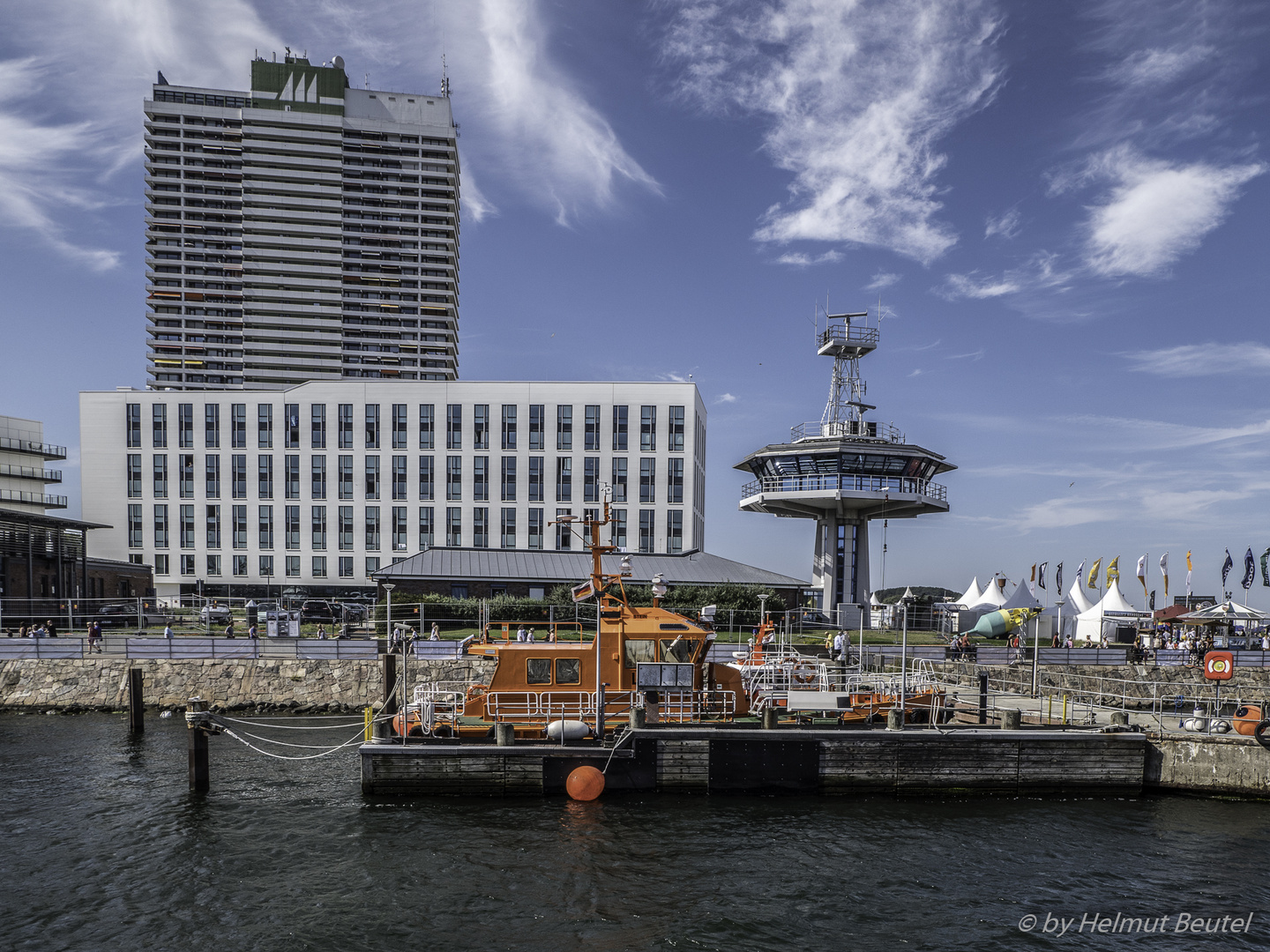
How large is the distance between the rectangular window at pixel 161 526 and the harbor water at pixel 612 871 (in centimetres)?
6411

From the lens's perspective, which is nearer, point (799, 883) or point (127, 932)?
point (127, 932)

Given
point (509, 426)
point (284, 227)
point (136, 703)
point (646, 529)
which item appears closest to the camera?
point (136, 703)

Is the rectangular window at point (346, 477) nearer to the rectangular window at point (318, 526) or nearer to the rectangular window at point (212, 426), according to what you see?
the rectangular window at point (318, 526)

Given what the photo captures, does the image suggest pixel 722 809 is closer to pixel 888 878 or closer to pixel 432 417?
pixel 888 878

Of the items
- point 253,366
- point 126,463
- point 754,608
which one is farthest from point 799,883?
point 253,366

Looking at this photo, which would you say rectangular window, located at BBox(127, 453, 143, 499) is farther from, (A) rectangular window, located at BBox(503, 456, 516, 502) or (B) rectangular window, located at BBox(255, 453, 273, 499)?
(A) rectangular window, located at BBox(503, 456, 516, 502)

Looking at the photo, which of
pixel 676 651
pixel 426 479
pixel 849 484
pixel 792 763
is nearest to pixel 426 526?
pixel 426 479

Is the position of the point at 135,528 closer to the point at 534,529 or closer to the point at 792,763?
the point at 534,529

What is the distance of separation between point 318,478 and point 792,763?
221 feet

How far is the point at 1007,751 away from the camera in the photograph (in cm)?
1917

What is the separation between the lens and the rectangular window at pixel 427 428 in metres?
77.1

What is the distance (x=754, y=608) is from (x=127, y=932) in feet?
131

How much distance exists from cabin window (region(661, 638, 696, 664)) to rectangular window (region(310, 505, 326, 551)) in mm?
64548

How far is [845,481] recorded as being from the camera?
56812 mm
